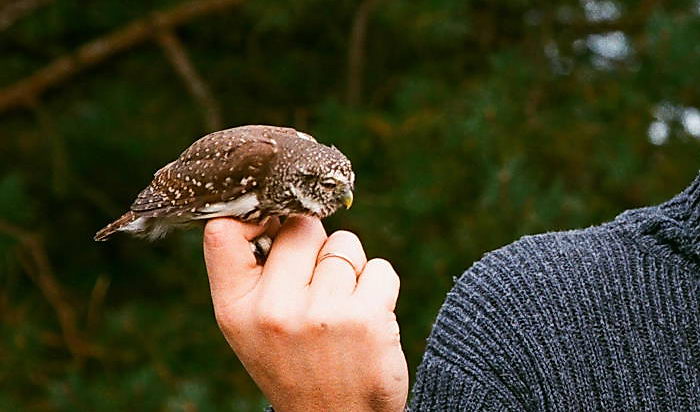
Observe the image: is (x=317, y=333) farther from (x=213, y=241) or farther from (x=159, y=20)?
(x=159, y=20)

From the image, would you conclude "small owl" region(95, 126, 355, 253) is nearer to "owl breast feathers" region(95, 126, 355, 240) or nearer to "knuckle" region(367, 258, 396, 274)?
"owl breast feathers" region(95, 126, 355, 240)

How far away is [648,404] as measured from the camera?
147cm

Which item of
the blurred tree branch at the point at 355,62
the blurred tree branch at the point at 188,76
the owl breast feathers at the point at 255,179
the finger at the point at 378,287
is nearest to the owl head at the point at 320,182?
the owl breast feathers at the point at 255,179

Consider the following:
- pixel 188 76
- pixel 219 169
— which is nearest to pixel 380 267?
pixel 219 169

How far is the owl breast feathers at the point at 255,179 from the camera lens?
156cm

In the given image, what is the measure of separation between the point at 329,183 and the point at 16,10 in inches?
101

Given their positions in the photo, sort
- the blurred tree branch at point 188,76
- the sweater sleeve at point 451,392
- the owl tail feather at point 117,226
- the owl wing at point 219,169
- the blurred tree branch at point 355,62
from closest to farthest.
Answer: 1. the sweater sleeve at point 451,392
2. the owl wing at point 219,169
3. the owl tail feather at point 117,226
4. the blurred tree branch at point 355,62
5. the blurred tree branch at point 188,76

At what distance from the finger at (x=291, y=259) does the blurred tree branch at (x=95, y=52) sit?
2.60 meters

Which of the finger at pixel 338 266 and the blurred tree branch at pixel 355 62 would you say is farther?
the blurred tree branch at pixel 355 62

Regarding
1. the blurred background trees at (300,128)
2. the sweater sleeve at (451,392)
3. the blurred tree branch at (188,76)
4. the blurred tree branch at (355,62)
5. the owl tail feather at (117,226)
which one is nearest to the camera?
the sweater sleeve at (451,392)

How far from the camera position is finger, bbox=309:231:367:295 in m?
1.28

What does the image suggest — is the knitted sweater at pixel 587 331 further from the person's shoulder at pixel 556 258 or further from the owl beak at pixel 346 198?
the owl beak at pixel 346 198

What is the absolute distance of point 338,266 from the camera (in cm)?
130

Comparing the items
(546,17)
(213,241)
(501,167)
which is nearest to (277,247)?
(213,241)
